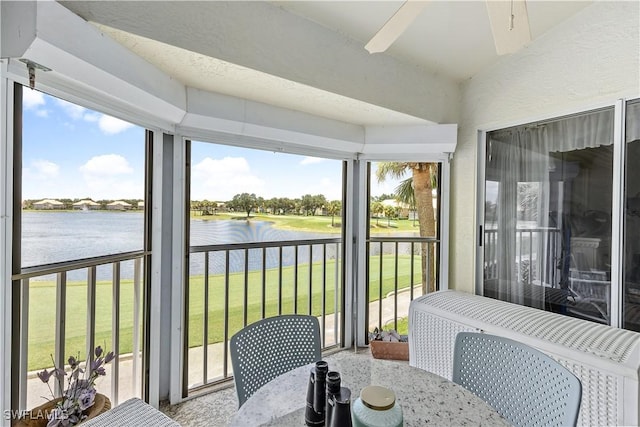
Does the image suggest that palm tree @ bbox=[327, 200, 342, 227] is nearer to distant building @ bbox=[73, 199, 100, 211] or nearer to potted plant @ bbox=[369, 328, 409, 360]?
potted plant @ bbox=[369, 328, 409, 360]

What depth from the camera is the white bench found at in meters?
1.53

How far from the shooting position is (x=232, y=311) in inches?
105

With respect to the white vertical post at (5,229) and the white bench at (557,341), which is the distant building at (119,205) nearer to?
the white vertical post at (5,229)

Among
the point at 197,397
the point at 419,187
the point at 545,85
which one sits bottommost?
the point at 197,397

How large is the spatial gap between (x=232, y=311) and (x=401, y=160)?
205 centimetres

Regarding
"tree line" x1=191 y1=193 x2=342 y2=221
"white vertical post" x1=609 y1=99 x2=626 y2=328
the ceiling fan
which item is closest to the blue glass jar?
the ceiling fan

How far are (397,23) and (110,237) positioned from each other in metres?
1.90

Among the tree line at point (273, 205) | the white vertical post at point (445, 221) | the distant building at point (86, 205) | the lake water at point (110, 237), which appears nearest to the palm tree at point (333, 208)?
the tree line at point (273, 205)

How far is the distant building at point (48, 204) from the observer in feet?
4.84

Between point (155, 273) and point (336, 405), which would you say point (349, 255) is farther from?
point (336, 405)

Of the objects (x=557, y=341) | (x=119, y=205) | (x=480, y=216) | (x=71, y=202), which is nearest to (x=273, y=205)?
(x=119, y=205)

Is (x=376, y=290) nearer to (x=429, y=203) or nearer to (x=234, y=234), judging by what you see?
(x=429, y=203)

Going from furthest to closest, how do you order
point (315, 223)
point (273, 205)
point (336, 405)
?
1. point (315, 223)
2. point (273, 205)
3. point (336, 405)

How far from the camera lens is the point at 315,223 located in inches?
116
